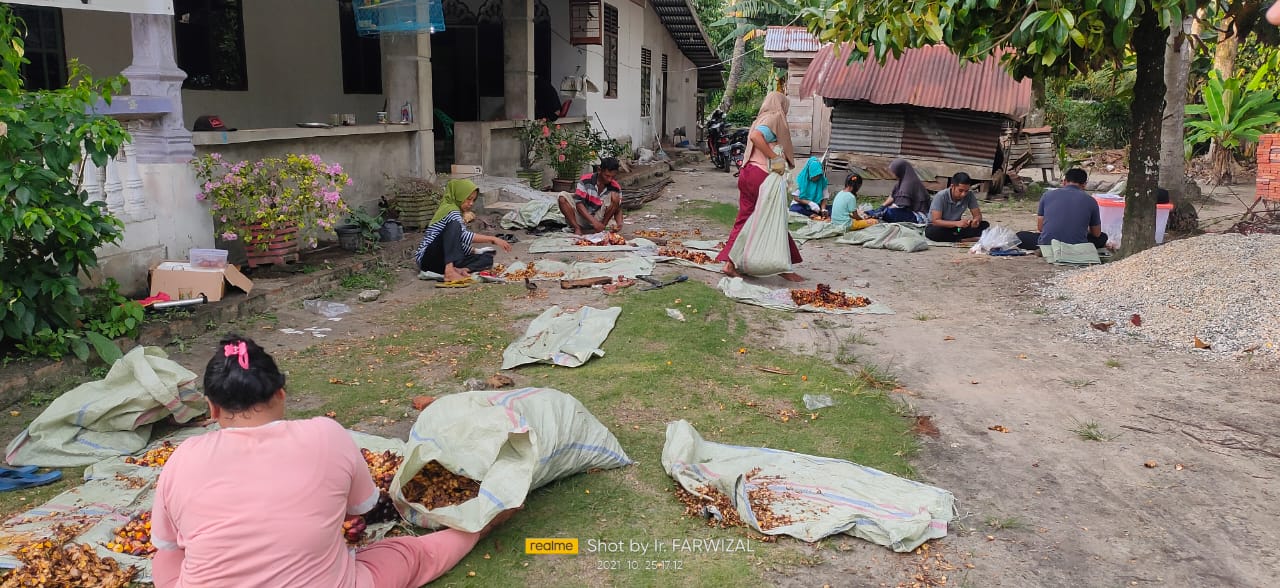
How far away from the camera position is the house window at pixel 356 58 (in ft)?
37.7

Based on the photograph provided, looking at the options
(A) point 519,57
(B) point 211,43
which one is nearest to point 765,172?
(B) point 211,43

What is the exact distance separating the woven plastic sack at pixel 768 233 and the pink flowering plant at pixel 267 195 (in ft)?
11.3

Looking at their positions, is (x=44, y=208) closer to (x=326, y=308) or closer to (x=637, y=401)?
(x=326, y=308)

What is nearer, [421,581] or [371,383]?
[421,581]

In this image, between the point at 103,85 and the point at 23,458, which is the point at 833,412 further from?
the point at 103,85

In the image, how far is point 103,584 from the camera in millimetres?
2725

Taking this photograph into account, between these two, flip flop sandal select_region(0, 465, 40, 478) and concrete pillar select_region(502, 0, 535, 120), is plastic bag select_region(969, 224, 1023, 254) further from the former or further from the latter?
flip flop sandal select_region(0, 465, 40, 478)

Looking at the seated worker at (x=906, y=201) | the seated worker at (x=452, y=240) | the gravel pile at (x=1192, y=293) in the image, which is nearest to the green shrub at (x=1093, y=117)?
the seated worker at (x=906, y=201)

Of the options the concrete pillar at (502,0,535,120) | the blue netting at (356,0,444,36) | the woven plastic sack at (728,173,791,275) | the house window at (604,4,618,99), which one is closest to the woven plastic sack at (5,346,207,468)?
the woven plastic sack at (728,173,791,275)

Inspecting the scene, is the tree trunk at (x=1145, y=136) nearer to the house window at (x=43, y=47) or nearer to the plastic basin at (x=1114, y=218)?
the plastic basin at (x=1114, y=218)

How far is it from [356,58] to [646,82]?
421 inches

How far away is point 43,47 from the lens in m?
7.54

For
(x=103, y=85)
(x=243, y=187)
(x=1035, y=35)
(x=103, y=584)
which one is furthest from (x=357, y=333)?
(x=1035, y=35)

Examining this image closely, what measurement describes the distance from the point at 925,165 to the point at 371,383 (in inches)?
446
